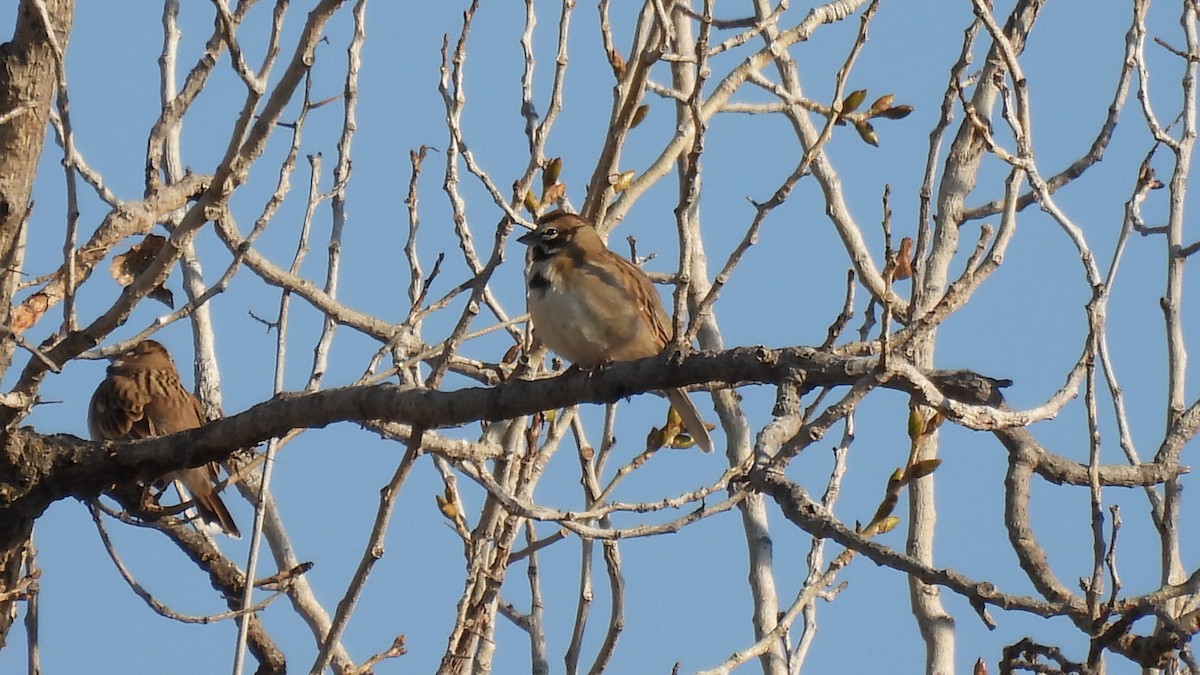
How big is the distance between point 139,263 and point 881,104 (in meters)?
3.05

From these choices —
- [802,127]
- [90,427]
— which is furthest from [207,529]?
[802,127]

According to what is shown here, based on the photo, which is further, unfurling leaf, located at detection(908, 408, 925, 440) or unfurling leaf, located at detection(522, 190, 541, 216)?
unfurling leaf, located at detection(522, 190, 541, 216)

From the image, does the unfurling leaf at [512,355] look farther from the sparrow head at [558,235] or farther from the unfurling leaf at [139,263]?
the unfurling leaf at [139,263]

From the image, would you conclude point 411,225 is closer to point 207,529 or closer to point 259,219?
point 259,219

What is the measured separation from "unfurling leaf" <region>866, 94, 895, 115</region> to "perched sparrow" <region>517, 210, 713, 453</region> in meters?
1.25

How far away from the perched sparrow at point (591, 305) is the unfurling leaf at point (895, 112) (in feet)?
4.17

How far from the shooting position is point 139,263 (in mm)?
5406

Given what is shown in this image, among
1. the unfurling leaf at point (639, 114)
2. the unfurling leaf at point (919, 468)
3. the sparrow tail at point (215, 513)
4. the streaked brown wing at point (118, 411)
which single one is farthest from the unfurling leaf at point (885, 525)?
the streaked brown wing at point (118, 411)

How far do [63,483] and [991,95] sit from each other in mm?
4412

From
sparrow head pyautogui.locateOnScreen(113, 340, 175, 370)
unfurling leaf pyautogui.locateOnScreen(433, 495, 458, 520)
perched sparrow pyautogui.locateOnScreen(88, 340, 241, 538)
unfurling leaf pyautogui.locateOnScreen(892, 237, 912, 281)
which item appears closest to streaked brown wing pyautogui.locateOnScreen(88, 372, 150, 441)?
perched sparrow pyautogui.locateOnScreen(88, 340, 241, 538)

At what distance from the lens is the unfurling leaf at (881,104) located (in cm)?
630

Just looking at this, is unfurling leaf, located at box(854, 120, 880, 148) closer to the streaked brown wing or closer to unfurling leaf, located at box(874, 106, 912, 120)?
unfurling leaf, located at box(874, 106, 912, 120)

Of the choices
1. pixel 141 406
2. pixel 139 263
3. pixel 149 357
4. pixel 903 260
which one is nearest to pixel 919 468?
pixel 903 260

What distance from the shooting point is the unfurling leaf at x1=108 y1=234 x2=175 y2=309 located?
5.32m
